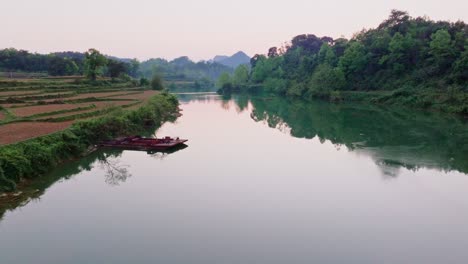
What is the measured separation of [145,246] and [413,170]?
10655 mm

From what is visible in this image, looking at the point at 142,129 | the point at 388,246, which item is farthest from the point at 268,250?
the point at 142,129

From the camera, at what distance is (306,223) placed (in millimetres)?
9805

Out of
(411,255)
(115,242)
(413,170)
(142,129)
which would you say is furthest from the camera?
(142,129)

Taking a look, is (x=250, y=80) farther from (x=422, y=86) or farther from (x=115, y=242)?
(x=115, y=242)

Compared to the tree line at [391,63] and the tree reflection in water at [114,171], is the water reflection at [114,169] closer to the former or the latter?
the tree reflection in water at [114,171]

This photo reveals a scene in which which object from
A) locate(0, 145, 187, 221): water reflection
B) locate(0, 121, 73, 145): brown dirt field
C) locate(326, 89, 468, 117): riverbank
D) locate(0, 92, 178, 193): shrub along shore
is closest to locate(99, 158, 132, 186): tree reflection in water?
locate(0, 145, 187, 221): water reflection

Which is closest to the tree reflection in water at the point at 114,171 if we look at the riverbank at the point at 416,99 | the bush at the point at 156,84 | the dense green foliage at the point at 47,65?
the riverbank at the point at 416,99

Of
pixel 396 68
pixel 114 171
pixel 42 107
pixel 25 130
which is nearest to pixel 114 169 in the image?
pixel 114 171

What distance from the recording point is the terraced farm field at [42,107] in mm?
17006

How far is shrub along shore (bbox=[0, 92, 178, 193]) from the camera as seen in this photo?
1197 cm

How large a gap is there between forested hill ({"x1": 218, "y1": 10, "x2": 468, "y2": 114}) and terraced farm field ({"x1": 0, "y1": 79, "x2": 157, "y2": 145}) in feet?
88.5

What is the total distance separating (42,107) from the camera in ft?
80.1

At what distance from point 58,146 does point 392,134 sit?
18.1 m

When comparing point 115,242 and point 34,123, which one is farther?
point 34,123
